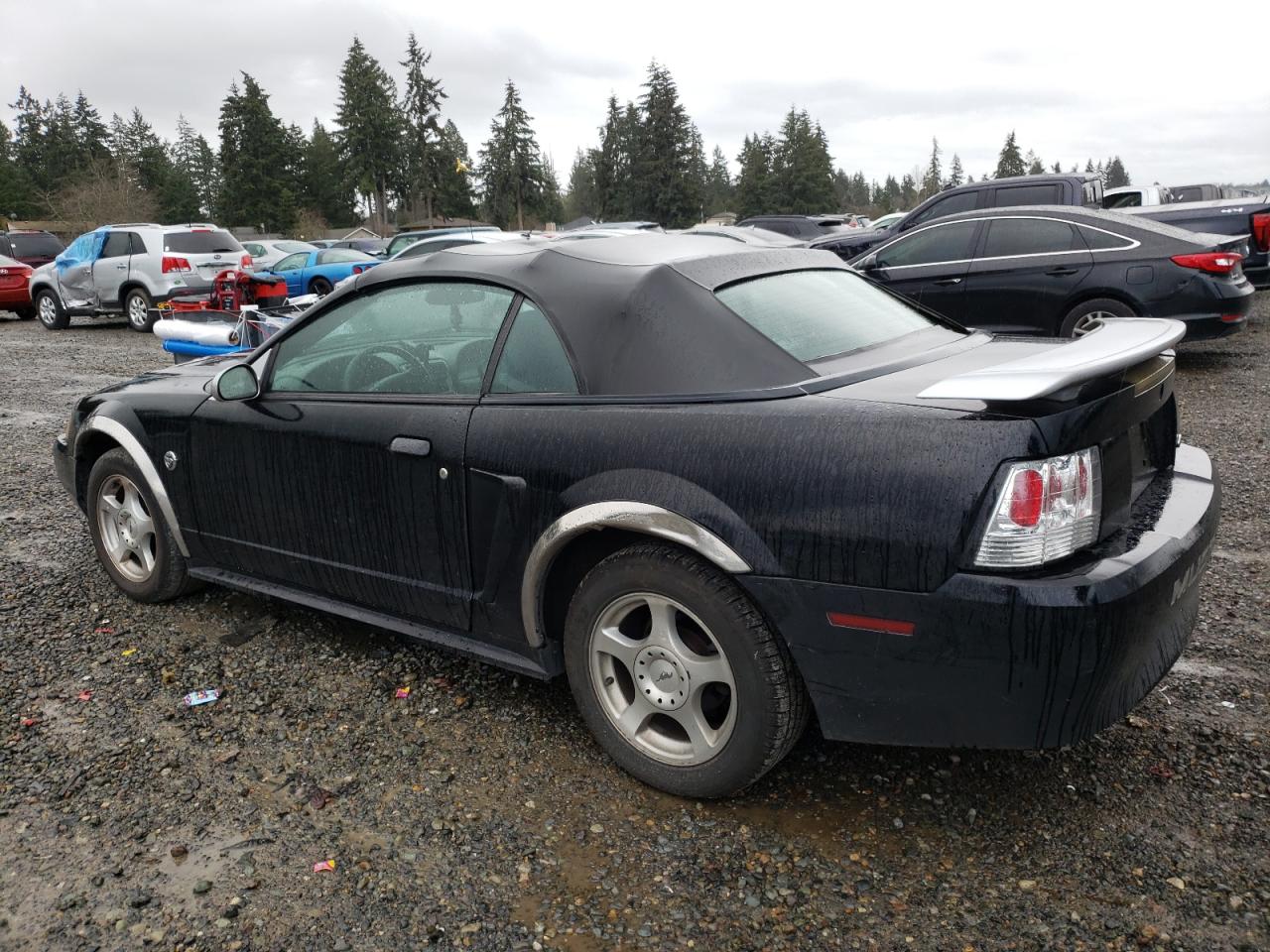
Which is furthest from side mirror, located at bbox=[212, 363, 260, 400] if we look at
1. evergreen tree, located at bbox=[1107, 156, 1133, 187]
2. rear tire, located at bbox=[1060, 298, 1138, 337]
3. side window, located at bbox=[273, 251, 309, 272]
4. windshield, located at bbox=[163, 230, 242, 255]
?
evergreen tree, located at bbox=[1107, 156, 1133, 187]

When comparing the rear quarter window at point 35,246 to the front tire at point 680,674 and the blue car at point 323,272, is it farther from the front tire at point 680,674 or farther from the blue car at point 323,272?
the front tire at point 680,674

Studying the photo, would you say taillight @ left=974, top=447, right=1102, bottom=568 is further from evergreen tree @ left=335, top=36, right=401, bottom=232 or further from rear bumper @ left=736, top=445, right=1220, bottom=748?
evergreen tree @ left=335, top=36, right=401, bottom=232

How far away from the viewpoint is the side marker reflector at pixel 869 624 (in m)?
2.29

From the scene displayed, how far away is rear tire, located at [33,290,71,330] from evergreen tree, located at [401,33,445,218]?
6244 cm

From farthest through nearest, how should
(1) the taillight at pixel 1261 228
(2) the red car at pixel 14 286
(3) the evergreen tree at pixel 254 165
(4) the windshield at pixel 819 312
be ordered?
(3) the evergreen tree at pixel 254 165 < (2) the red car at pixel 14 286 < (1) the taillight at pixel 1261 228 < (4) the windshield at pixel 819 312

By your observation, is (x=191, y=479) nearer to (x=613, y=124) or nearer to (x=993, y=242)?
(x=993, y=242)

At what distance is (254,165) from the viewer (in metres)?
73.1

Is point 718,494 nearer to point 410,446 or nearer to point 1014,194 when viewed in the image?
point 410,446

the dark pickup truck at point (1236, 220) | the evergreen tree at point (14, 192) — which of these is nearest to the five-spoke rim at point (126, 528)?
the dark pickup truck at point (1236, 220)

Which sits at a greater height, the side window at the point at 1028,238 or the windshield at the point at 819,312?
Answer: the side window at the point at 1028,238

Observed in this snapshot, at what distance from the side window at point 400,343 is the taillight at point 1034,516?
163cm

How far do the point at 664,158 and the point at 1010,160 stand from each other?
48339 millimetres

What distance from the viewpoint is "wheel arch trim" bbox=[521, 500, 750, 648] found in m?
2.48

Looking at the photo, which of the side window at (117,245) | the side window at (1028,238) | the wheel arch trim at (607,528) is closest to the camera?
the wheel arch trim at (607,528)
